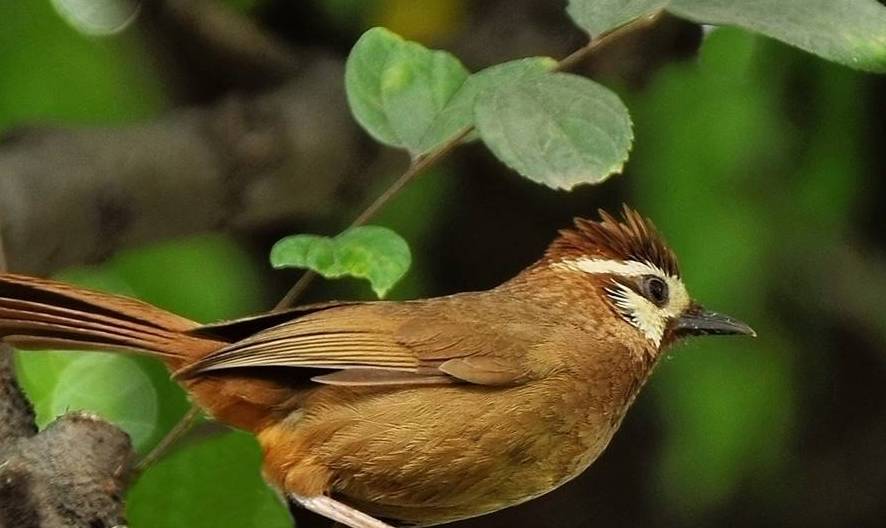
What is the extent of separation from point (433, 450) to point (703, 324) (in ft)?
2.79

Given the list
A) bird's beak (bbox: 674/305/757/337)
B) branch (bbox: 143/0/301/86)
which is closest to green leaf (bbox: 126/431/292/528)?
bird's beak (bbox: 674/305/757/337)

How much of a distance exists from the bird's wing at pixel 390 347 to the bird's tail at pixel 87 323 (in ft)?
0.31

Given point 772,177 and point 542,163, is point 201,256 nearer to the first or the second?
point 772,177

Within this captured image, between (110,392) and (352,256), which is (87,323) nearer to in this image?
(352,256)

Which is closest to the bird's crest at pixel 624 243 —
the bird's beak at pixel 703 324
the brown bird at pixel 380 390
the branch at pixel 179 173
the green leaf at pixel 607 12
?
the bird's beak at pixel 703 324

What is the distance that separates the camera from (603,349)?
3.21 m

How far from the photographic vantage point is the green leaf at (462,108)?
268 centimetres

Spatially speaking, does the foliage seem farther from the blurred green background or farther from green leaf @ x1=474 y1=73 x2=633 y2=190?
the blurred green background

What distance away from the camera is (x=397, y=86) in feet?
9.21

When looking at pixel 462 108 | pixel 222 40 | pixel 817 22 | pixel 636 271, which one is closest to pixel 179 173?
pixel 222 40

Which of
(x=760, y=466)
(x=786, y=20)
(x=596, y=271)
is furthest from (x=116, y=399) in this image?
(x=760, y=466)

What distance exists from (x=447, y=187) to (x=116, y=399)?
5.50ft

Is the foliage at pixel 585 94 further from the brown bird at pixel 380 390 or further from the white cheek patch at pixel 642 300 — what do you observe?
the white cheek patch at pixel 642 300

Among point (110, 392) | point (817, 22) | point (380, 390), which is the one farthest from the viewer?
point (110, 392)
